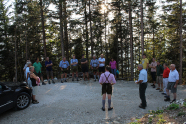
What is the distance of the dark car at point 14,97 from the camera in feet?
16.8

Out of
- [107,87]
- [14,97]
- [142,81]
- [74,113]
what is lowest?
[74,113]

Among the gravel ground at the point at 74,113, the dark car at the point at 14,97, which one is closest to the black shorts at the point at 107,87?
the gravel ground at the point at 74,113

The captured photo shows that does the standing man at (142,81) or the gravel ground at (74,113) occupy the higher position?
the standing man at (142,81)

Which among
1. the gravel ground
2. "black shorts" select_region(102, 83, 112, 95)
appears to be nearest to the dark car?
the gravel ground

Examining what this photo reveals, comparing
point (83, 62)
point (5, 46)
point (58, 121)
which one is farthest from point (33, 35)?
point (58, 121)

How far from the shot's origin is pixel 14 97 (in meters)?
5.61

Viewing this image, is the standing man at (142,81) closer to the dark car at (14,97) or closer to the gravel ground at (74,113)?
the gravel ground at (74,113)

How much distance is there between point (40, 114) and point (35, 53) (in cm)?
1829

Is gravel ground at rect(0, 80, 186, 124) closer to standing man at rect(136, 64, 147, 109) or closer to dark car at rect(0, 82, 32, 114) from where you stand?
dark car at rect(0, 82, 32, 114)

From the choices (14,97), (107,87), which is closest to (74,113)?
(107,87)

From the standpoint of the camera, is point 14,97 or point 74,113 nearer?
point 74,113

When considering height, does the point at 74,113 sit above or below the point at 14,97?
below

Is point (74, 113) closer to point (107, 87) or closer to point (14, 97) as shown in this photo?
point (107, 87)

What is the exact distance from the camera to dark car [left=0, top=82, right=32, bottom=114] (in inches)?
201
